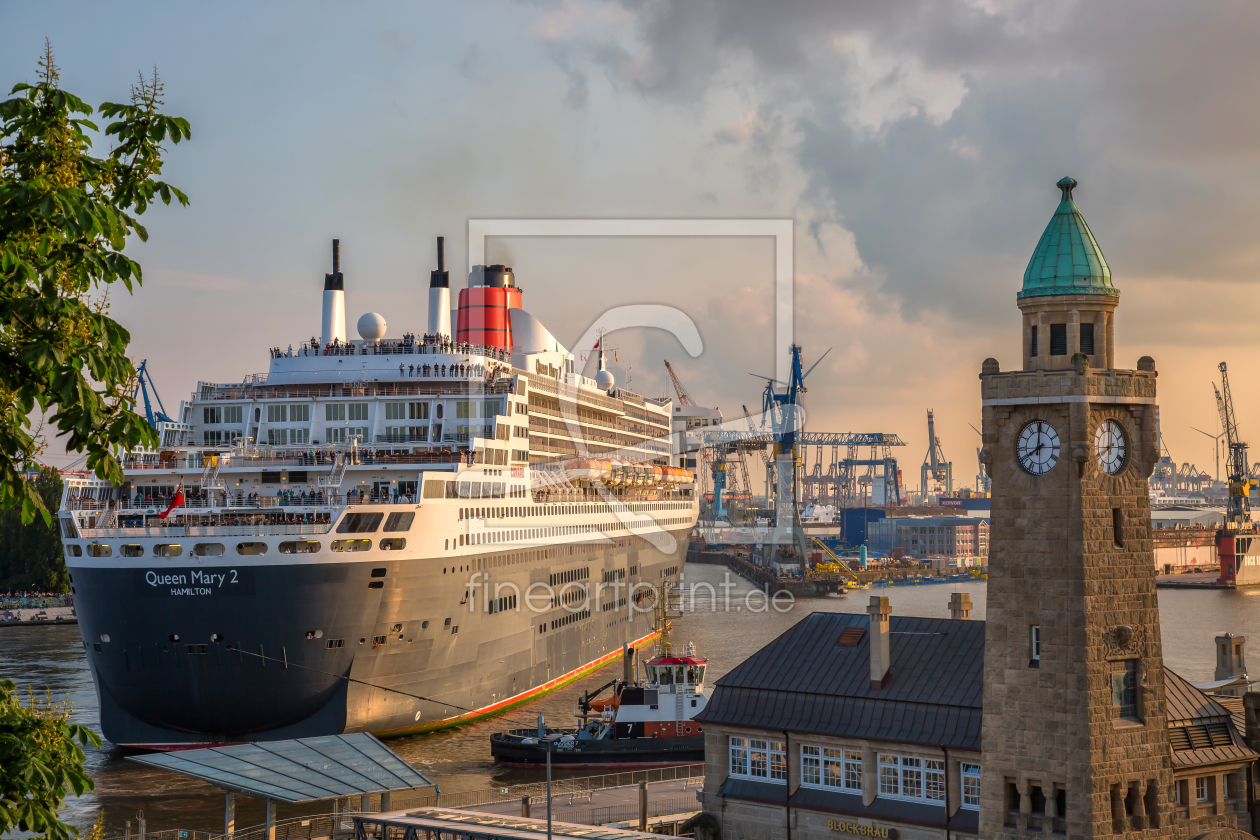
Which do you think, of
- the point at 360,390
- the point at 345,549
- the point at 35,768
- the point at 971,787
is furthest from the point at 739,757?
the point at 360,390

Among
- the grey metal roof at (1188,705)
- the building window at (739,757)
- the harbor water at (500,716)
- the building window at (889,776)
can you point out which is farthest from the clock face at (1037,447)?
the harbor water at (500,716)

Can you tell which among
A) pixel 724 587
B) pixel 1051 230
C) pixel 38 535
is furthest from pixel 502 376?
pixel 724 587

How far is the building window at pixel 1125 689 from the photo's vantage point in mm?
24844

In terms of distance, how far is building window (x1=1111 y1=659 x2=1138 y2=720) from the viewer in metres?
24.8

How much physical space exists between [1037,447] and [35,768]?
794 inches

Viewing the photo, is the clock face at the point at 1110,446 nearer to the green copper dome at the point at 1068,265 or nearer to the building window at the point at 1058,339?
the building window at the point at 1058,339

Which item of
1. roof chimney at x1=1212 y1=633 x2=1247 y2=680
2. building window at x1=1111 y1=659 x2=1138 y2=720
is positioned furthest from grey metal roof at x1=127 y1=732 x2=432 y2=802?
roof chimney at x1=1212 y1=633 x2=1247 y2=680

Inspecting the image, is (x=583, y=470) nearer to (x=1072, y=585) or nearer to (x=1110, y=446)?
(x=1110, y=446)

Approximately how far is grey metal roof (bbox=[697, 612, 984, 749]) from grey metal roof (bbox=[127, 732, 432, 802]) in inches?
313

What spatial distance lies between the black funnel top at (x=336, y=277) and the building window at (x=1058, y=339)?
1756 inches

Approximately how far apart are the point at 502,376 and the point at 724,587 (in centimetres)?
9016

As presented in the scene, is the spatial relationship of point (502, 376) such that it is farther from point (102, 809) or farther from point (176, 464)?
point (102, 809)

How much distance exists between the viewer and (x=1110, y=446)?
2538 centimetres

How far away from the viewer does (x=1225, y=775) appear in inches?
1072
